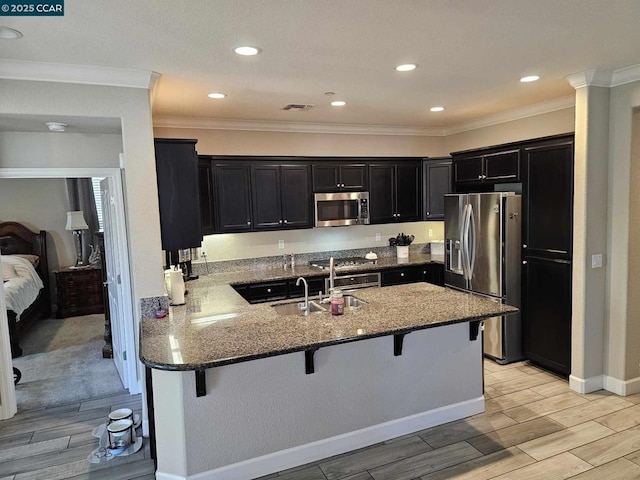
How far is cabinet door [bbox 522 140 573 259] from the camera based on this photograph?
12.8ft

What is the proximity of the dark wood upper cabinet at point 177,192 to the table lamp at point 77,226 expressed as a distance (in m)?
4.53

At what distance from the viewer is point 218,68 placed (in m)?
3.00

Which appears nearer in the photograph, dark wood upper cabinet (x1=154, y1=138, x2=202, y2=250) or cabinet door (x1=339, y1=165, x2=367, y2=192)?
dark wood upper cabinet (x1=154, y1=138, x2=202, y2=250)

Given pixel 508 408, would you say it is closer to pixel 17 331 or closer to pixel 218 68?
pixel 218 68

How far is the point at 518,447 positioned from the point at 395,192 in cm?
340

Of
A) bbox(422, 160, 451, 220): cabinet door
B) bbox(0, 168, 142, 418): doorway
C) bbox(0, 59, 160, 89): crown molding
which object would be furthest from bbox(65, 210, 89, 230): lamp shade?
bbox(422, 160, 451, 220): cabinet door

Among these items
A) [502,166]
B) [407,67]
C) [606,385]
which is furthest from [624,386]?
[407,67]

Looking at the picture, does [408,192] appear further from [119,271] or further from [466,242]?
[119,271]

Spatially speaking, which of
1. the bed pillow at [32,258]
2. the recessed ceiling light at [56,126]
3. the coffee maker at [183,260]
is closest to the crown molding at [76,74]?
the recessed ceiling light at [56,126]

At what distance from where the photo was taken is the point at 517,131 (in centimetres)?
498

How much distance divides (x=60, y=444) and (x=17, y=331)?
2969mm

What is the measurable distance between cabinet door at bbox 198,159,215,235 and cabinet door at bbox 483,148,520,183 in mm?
3054

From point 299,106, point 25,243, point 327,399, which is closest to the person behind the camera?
point 327,399

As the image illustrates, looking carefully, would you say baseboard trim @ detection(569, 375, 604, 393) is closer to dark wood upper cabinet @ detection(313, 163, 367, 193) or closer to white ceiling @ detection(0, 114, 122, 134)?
dark wood upper cabinet @ detection(313, 163, 367, 193)
